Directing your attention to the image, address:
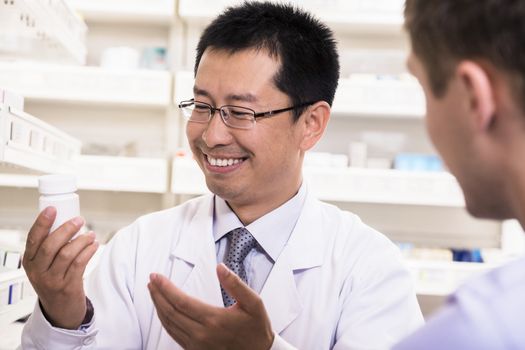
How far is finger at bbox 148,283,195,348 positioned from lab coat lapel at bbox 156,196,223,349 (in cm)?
31

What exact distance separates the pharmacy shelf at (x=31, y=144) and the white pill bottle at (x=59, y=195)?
0.47ft

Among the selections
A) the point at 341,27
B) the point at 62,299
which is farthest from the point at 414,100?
the point at 62,299

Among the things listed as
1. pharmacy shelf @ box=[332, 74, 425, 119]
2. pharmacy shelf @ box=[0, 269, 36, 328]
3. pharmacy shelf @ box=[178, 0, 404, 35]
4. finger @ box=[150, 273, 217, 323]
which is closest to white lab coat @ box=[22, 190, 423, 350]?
pharmacy shelf @ box=[0, 269, 36, 328]

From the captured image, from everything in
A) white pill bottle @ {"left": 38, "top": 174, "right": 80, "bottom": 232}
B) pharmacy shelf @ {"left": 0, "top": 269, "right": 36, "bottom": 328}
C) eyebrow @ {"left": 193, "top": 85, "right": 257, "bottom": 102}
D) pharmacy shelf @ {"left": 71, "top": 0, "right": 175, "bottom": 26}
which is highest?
pharmacy shelf @ {"left": 71, "top": 0, "right": 175, "bottom": 26}

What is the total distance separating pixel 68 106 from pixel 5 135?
6.13 feet

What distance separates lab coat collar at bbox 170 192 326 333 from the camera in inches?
49.6

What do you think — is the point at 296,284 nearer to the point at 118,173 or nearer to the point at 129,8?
the point at 118,173

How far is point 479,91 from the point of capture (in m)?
0.56

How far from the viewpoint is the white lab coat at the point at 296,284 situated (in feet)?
4.06

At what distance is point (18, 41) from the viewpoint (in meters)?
1.41

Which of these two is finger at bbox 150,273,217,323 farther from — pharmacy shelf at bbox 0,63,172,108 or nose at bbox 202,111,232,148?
pharmacy shelf at bbox 0,63,172,108

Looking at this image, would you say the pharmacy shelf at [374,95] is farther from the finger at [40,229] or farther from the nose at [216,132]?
the finger at [40,229]

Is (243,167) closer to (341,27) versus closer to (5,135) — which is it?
(5,135)

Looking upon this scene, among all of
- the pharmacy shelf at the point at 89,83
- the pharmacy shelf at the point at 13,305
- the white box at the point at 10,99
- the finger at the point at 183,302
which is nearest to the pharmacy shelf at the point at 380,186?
the pharmacy shelf at the point at 89,83
